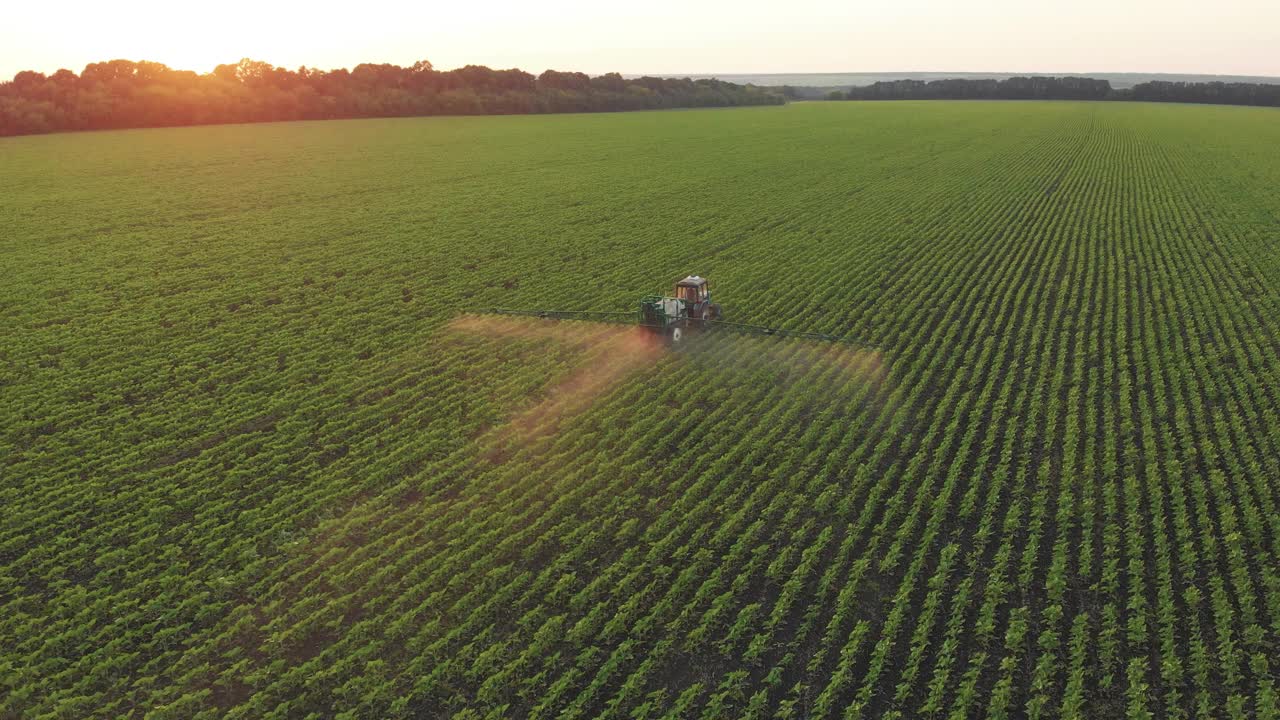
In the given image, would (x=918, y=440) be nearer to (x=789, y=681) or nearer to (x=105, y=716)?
(x=789, y=681)

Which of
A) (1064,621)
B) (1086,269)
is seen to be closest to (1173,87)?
(1086,269)

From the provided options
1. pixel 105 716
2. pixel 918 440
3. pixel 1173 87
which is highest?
pixel 1173 87

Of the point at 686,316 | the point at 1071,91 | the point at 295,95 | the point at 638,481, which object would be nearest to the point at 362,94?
the point at 295,95

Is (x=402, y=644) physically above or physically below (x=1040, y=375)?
below

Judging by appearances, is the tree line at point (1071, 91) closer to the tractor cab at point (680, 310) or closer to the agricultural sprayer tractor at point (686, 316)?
the agricultural sprayer tractor at point (686, 316)

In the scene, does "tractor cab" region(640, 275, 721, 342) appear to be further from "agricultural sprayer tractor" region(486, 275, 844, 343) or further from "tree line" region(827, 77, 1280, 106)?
"tree line" region(827, 77, 1280, 106)

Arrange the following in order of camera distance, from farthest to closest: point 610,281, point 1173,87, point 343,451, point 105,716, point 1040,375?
point 1173,87
point 610,281
point 1040,375
point 343,451
point 105,716

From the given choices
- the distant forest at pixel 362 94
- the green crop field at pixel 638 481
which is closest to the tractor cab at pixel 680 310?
the green crop field at pixel 638 481

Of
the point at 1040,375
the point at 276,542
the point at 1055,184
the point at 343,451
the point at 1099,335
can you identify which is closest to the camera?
the point at 276,542
